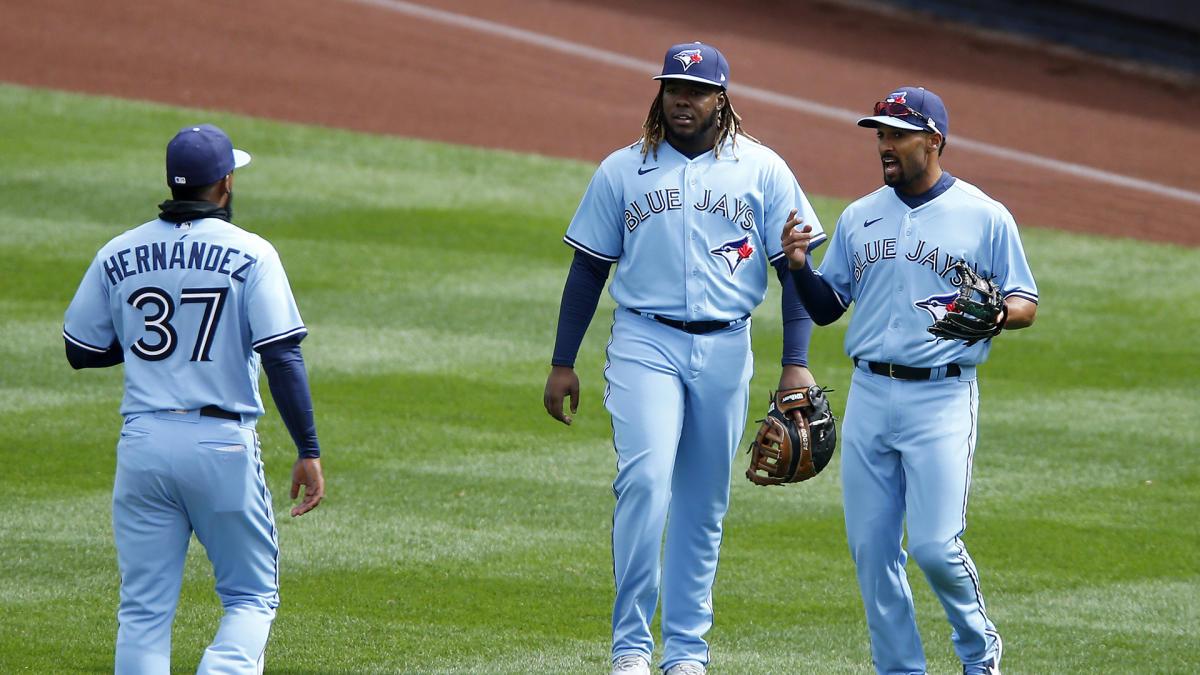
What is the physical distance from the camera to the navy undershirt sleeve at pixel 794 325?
191 inches

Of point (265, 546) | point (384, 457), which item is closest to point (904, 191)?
point (265, 546)

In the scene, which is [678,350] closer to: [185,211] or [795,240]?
[795,240]

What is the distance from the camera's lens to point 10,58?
15.5 m

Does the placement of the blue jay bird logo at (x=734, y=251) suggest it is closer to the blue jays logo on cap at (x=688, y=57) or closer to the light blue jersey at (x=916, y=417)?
the light blue jersey at (x=916, y=417)

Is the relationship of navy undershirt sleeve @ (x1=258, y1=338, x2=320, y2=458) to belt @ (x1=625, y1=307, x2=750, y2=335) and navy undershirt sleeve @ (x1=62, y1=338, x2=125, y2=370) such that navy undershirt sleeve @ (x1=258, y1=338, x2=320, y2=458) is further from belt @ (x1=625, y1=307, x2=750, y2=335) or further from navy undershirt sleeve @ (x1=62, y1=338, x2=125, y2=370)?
belt @ (x1=625, y1=307, x2=750, y2=335)

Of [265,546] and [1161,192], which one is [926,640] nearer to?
[265,546]

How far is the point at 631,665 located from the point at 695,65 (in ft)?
6.48

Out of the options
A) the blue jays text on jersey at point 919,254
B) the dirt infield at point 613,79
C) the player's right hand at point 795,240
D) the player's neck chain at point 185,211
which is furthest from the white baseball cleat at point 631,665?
the dirt infield at point 613,79

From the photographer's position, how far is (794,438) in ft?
15.5

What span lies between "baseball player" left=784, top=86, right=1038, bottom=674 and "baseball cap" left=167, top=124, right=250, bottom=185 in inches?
69.2

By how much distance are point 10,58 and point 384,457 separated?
10.2 m

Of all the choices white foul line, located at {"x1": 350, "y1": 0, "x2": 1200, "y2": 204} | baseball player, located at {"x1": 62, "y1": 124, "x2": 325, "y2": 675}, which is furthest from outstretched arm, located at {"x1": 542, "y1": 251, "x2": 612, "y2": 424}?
white foul line, located at {"x1": 350, "y1": 0, "x2": 1200, "y2": 204}

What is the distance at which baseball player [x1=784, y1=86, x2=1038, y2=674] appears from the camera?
14.8ft

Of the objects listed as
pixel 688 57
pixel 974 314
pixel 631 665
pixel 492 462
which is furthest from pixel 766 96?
pixel 631 665
